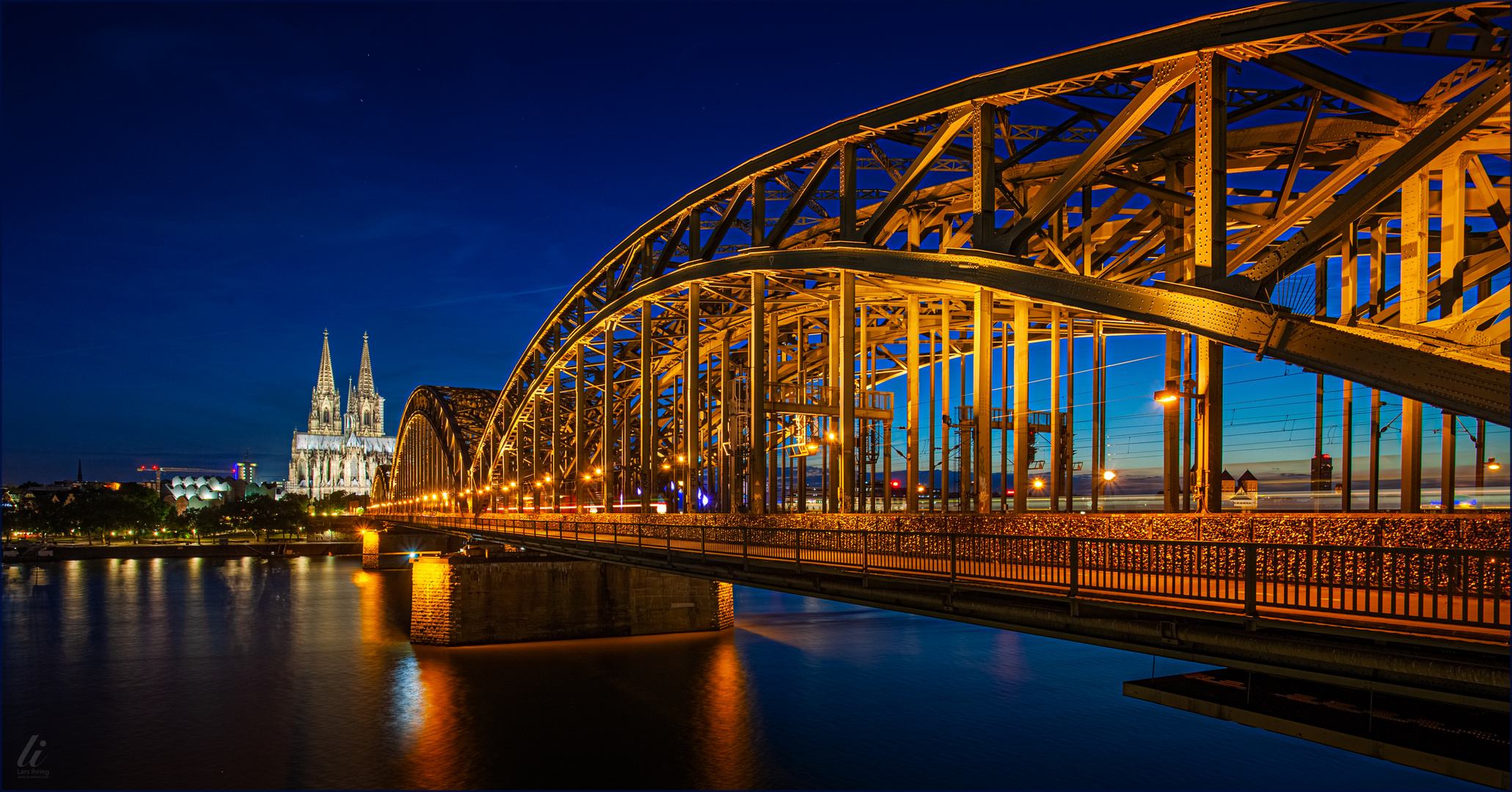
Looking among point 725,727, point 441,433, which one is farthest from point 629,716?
point 441,433

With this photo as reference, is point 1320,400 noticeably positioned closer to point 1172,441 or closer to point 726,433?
point 1172,441

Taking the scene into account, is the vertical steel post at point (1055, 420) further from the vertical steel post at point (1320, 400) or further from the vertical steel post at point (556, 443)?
the vertical steel post at point (556, 443)

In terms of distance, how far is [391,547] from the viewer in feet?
391

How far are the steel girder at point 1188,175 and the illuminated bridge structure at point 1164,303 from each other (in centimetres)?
6

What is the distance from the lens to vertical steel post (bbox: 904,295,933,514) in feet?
93.6

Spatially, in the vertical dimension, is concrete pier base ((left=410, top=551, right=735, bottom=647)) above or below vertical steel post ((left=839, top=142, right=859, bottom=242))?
below

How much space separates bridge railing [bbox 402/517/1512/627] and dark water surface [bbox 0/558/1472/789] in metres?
8.92

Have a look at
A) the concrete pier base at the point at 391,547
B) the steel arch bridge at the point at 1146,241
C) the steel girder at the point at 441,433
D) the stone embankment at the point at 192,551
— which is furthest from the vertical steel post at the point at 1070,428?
the stone embankment at the point at 192,551

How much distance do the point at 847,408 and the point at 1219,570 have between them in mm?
15834

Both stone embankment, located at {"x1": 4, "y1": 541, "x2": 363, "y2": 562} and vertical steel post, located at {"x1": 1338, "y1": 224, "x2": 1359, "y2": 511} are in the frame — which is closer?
vertical steel post, located at {"x1": 1338, "y1": 224, "x2": 1359, "y2": 511}

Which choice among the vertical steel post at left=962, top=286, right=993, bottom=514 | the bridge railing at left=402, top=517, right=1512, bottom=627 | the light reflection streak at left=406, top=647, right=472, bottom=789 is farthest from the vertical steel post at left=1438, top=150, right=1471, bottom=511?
the light reflection streak at left=406, top=647, right=472, bottom=789

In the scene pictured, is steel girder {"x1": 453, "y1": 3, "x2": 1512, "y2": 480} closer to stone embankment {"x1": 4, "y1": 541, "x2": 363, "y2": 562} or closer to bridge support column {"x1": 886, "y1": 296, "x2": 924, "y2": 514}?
bridge support column {"x1": 886, "y1": 296, "x2": 924, "y2": 514}

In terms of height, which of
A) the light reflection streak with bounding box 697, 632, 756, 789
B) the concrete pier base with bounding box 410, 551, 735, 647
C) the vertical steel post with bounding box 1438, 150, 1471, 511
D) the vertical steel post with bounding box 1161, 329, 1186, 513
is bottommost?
the light reflection streak with bounding box 697, 632, 756, 789

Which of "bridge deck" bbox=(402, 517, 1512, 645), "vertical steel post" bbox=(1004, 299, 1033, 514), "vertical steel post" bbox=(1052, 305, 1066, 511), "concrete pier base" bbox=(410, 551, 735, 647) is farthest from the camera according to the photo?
"concrete pier base" bbox=(410, 551, 735, 647)
